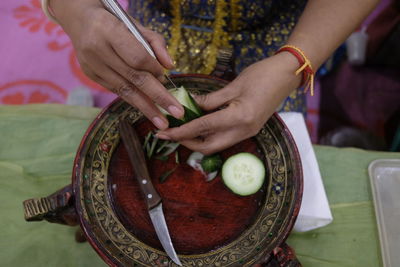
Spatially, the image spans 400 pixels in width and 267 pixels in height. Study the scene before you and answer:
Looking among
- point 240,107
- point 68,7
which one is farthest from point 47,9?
point 240,107

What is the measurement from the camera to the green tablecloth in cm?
98

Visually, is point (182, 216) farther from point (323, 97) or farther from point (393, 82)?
point (393, 82)

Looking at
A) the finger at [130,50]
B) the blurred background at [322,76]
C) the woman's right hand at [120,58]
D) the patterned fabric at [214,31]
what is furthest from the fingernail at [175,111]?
the blurred background at [322,76]

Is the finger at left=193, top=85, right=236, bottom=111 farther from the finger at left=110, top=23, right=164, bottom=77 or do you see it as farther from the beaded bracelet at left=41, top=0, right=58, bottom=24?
the beaded bracelet at left=41, top=0, right=58, bottom=24

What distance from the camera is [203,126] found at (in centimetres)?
84

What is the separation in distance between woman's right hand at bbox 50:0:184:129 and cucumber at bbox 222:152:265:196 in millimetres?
202

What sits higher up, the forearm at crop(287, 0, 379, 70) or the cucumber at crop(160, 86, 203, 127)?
the forearm at crop(287, 0, 379, 70)

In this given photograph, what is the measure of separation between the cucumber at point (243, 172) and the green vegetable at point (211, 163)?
2 cm

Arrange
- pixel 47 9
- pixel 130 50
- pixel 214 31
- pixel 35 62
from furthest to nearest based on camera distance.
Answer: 1. pixel 35 62
2. pixel 214 31
3. pixel 47 9
4. pixel 130 50

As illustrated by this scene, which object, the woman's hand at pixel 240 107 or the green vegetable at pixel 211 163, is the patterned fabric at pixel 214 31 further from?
the green vegetable at pixel 211 163

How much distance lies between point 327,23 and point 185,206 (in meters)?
0.67

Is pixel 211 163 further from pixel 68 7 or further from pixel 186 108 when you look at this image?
pixel 68 7

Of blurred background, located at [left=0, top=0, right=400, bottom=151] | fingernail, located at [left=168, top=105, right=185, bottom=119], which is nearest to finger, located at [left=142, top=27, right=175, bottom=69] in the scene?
fingernail, located at [left=168, top=105, right=185, bottom=119]

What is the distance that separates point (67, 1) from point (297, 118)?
0.77m
